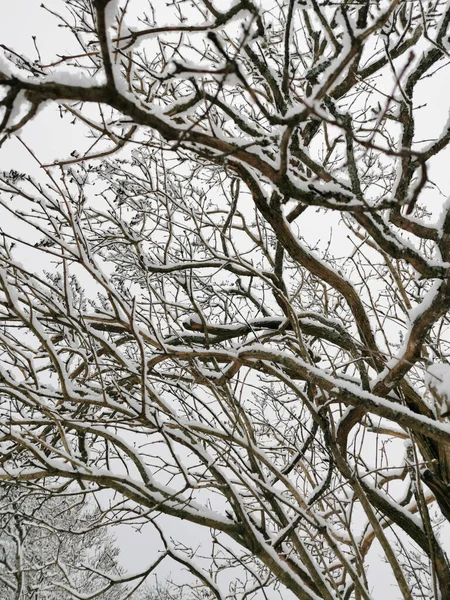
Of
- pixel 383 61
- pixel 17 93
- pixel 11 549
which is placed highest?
pixel 383 61

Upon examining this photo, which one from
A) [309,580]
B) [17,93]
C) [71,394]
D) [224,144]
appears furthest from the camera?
[309,580]

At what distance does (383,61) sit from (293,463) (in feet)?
11.2

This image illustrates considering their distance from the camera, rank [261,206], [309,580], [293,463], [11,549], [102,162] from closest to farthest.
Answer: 1. [261,206]
2. [309,580]
3. [293,463]
4. [102,162]
5. [11,549]

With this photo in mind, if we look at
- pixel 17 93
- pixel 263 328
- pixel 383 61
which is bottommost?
pixel 17 93

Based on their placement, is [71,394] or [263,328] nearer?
[71,394]

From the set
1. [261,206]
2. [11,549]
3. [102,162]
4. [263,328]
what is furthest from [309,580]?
[11,549]

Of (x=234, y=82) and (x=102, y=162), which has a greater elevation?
(x=102, y=162)

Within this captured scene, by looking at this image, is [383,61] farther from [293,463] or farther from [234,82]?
[293,463]

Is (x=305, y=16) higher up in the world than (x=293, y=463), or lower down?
higher up

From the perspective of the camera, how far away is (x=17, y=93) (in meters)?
1.05

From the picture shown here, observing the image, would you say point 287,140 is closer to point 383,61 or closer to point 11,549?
point 383,61

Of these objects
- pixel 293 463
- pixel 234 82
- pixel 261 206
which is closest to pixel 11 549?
pixel 293 463

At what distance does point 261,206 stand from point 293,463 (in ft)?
6.88

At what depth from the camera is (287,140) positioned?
1.25 metres
